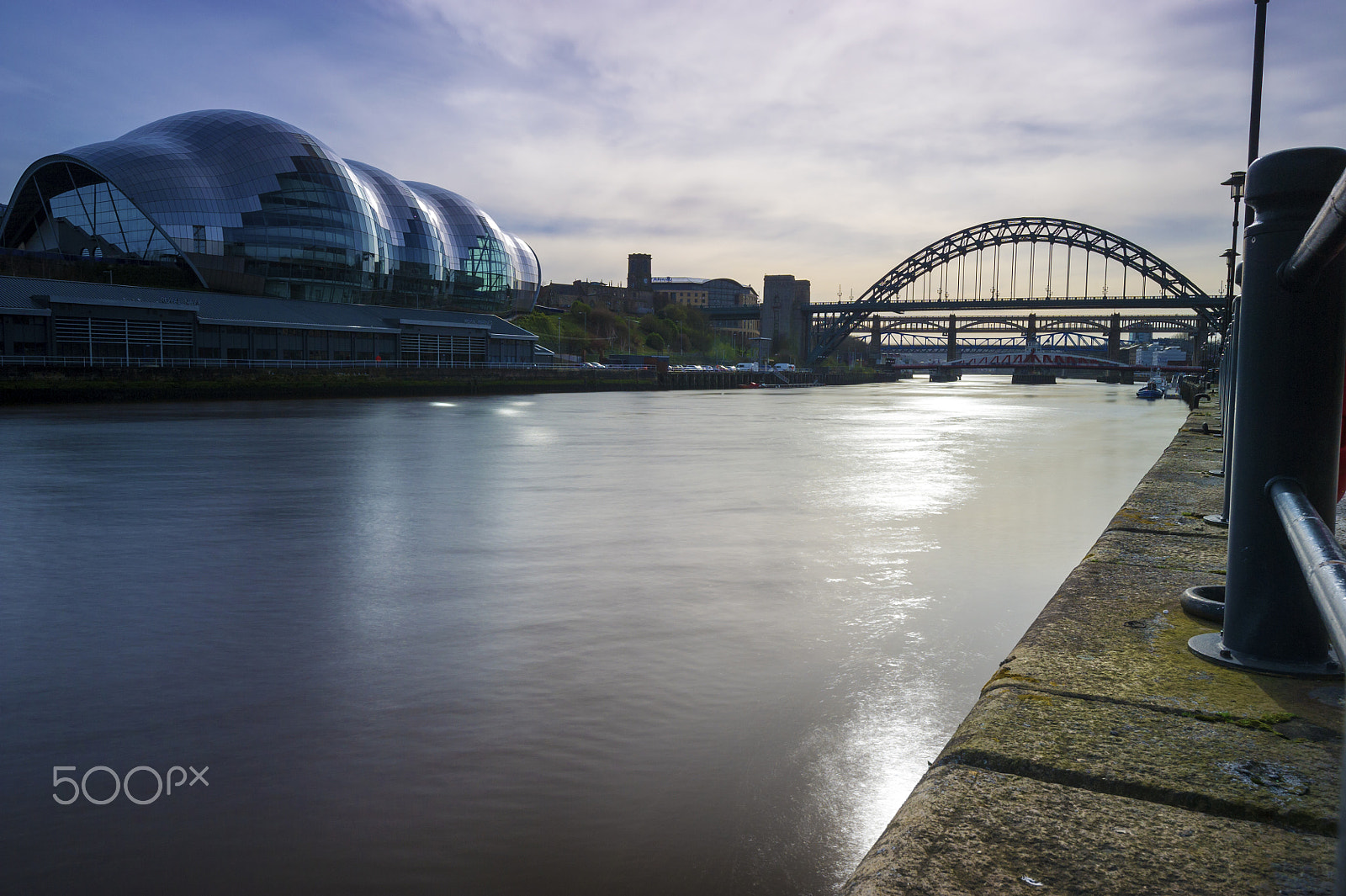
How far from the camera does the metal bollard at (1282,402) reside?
8.02 feet

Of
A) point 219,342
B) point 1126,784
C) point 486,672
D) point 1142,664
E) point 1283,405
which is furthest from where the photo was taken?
point 219,342

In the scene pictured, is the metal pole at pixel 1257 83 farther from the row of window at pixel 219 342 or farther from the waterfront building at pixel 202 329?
the row of window at pixel 219 342

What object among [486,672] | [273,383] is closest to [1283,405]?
[486,672]

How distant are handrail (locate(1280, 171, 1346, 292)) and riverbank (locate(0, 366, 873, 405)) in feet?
112

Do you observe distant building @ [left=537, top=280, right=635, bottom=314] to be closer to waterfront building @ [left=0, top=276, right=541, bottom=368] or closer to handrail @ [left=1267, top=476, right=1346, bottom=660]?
waterfront building @ [left=0, top=276, right=541, bottom=368]

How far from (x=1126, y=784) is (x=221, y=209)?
5885 centimetres

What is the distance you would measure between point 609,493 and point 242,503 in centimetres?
449

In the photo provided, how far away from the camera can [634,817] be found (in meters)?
3.43

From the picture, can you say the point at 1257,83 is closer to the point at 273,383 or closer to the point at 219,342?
the point at 273,383

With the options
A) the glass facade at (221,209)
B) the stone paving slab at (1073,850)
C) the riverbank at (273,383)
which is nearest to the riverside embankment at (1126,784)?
the stone paving slab at (1073,850)

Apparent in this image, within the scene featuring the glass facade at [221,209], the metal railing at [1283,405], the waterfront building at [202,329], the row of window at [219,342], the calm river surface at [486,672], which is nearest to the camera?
the metal railing at [1283,405]

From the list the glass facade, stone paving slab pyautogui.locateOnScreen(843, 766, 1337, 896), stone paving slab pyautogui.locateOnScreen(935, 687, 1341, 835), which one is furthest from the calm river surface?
the glass facade

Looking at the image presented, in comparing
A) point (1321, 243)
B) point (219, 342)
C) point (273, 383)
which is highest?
point (219, 342)

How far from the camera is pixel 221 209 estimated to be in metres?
52.8
